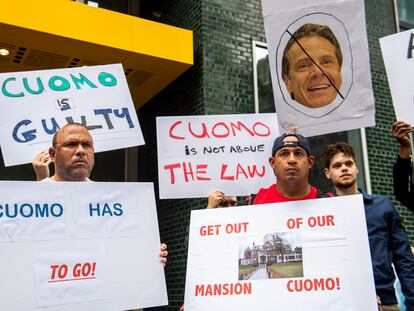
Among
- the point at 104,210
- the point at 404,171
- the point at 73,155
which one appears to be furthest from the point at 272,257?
the point at 73,155

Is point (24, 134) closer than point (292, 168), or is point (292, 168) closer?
point (292, 168)

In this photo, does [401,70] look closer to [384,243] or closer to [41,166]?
[384,243]

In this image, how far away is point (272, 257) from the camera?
8.14 feet

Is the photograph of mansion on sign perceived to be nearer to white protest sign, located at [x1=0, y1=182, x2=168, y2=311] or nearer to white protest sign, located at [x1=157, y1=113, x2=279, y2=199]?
white protest sign, located at [x1=0, y1=182, x2=168, y2=311]

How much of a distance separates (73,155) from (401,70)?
2.27 metres

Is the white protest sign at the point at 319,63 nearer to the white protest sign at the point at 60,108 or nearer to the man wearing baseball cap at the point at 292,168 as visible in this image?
the man wearing baseball cap at the point at 292,168

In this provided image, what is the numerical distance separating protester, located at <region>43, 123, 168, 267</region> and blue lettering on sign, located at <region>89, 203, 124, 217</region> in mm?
187

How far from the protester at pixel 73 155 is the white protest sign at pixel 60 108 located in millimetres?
420

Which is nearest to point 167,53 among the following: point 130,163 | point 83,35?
point 83,35

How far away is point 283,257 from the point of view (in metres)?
2.47

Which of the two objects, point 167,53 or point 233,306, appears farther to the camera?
point 167,53

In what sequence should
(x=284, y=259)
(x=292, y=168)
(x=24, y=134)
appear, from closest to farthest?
(x=284, y=259)
(x=292, y=168)
(x=24, y=134)

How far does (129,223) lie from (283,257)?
905mm

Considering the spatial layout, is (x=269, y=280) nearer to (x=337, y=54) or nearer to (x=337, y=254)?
(x=337, y=254)
